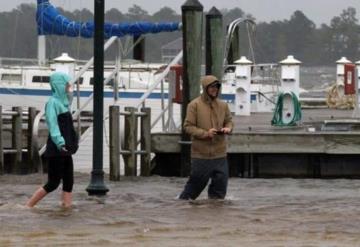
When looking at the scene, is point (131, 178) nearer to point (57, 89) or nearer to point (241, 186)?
point (241, 186)

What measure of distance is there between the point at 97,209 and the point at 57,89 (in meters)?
1.50

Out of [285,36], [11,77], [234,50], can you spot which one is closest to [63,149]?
[234,50]

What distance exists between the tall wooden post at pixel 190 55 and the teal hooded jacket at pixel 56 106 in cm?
524

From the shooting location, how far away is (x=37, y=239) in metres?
10.6

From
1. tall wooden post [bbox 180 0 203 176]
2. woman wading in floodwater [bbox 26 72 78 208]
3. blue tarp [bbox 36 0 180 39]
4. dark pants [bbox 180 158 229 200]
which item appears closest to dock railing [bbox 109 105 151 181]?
tall wooden post [bbox 180 0 203 176]

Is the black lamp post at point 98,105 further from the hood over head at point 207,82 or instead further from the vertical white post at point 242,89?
the vertical white post at point 242,89

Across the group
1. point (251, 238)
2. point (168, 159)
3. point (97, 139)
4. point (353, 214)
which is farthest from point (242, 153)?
point (251, 238)

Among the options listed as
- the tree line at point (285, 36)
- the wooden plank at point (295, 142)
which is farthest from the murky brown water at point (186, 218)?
the tree line at point (285, 36)

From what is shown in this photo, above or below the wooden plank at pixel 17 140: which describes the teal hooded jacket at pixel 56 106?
above

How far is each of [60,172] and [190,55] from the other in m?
5.45

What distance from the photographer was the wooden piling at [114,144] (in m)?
17.1

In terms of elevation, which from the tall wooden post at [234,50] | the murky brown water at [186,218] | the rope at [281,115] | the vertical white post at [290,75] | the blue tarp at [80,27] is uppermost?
the blue tarp at [80,27]

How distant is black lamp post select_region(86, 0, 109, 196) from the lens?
1398 centimetres

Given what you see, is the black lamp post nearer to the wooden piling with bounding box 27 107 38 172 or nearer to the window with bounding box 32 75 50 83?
the wooden piling with bounding box 27 107 38 172
